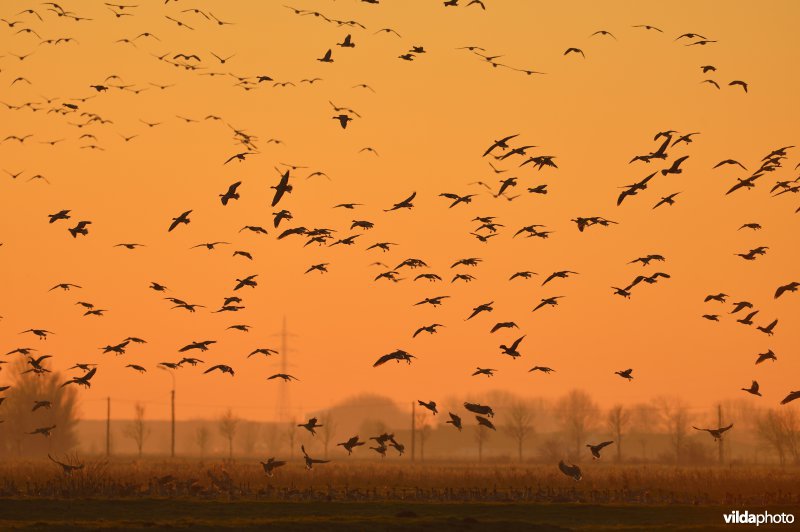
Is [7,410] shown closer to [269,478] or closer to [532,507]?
[269,478]

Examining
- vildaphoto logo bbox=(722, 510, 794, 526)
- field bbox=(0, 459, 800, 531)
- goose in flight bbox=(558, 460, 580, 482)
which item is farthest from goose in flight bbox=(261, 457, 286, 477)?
vildaphoto logo bbox=(722, 510, 794, 526)

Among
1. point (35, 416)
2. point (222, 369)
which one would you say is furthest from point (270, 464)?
point (35, 416)

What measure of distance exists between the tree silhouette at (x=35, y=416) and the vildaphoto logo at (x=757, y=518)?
3995 inches

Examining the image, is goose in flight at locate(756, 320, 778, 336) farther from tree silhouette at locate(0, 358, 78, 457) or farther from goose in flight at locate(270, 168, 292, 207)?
tree silhouette at locate(0, 358, 78, 457)

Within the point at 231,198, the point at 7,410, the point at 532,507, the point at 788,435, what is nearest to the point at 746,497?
the point at 532,507

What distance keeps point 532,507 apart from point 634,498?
306 inches

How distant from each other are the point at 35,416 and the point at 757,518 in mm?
107404

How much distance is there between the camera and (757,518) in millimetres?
45156

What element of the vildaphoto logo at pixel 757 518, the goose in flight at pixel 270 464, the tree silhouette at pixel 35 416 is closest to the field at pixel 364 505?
the vildaphoto logo at pixel 757 518

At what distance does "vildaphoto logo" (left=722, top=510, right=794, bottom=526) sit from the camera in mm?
43844

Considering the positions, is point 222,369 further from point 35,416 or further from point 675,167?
point 35,416

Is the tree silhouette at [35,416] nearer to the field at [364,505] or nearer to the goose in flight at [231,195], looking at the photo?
the field at [364,505]

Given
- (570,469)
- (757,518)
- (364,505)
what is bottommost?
(757,518)

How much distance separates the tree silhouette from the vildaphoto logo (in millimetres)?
101470
